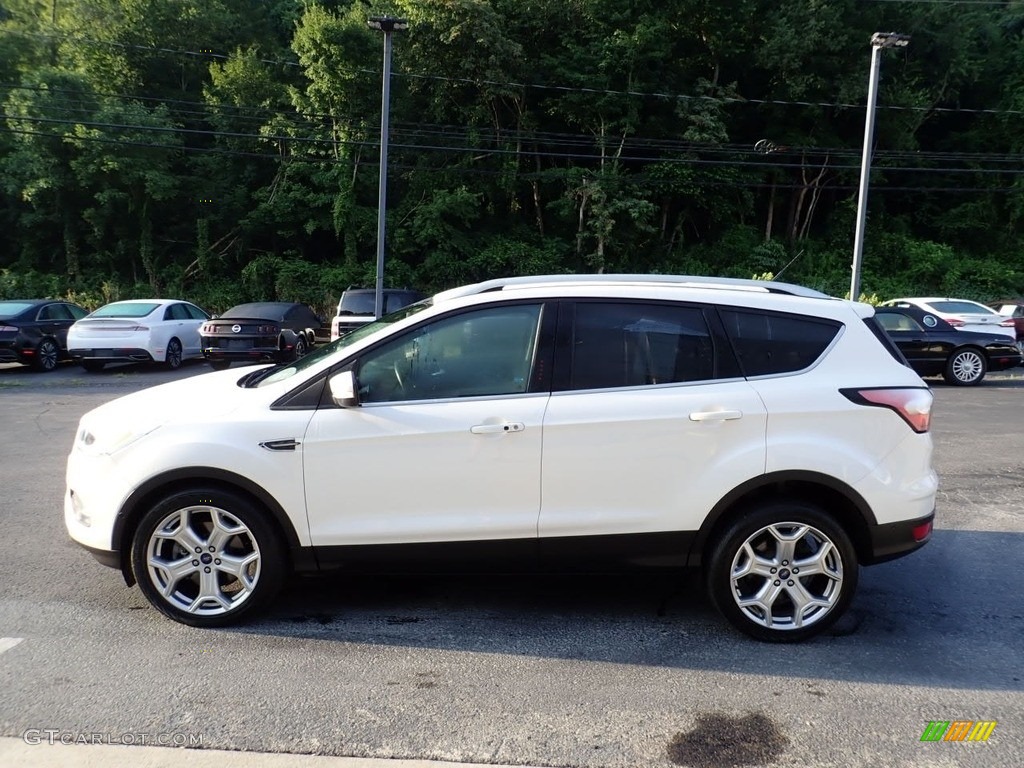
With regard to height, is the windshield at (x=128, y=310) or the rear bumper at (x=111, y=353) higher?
the windshield at (x=128, y=310)

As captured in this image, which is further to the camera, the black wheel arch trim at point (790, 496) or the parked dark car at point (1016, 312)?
the parked dark car at point (1016, 312)

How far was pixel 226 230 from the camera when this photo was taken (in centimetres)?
3238

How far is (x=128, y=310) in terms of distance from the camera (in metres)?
16.4

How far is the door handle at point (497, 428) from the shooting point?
12.3 feet

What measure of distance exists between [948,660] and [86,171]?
1255 inches

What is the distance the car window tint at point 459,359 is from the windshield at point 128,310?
14302 millimetres

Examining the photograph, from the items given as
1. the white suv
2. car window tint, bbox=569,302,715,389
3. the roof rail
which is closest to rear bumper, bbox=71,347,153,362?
the white suv

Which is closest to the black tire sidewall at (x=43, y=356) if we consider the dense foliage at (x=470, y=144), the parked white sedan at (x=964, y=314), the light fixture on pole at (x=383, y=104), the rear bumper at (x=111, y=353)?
the rear bumper at (x=111, y=353)

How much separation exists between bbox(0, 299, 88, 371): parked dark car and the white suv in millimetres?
14222

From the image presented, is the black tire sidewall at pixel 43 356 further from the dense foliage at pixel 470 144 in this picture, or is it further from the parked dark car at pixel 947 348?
the parked dark car at pixel 947 348

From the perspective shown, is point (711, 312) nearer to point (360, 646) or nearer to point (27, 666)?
point (360, 646)

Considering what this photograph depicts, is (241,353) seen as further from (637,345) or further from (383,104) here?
(637,345)

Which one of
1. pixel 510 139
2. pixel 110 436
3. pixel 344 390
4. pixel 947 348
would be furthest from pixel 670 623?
pixel 510 139

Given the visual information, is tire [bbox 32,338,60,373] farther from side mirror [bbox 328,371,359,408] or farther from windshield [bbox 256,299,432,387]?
side mirror [bbox 328,371,359,408]
